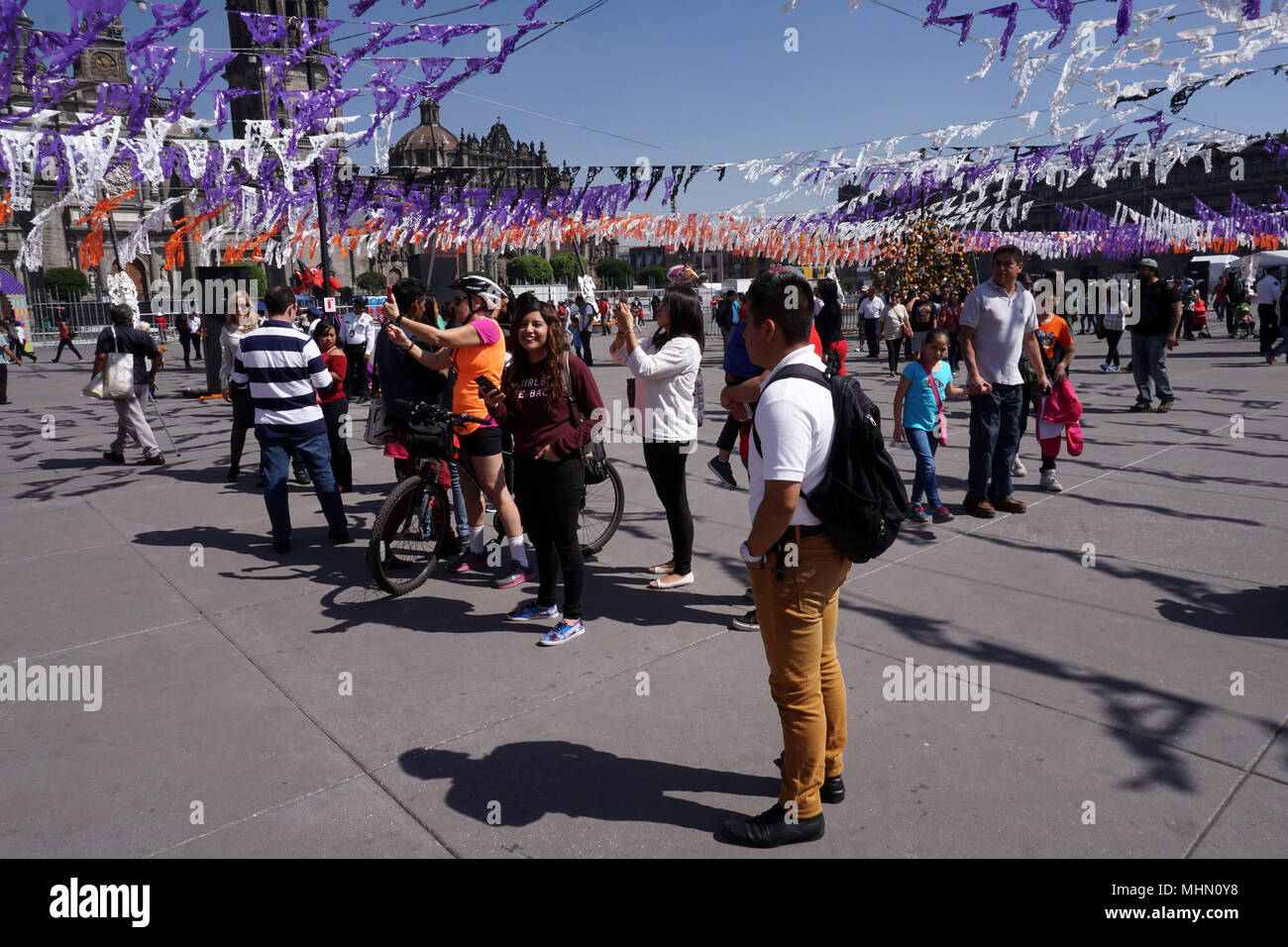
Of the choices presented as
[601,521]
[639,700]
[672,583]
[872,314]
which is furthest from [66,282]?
[639,700]

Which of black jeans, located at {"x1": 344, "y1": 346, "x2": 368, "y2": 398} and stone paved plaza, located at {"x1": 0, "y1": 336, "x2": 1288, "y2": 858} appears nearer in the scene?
stone paved plaza, located at {"x1": 0, "y1": 336, "x2": 1288, "y2": 858}

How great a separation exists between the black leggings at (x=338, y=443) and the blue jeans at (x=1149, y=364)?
379 inches

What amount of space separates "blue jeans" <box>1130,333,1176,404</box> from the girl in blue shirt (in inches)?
235

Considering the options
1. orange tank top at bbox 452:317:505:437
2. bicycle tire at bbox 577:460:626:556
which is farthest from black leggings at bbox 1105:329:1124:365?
orange tank top at bbox 452:317:505:437

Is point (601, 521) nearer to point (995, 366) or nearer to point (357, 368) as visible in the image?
point (995, 366)

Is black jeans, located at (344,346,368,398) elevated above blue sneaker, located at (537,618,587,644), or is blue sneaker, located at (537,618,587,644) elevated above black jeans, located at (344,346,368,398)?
black jeans, located at (344,346,368,398)

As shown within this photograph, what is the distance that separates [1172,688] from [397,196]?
18.5m

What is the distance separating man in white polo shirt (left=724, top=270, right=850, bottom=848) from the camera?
8.04 feet

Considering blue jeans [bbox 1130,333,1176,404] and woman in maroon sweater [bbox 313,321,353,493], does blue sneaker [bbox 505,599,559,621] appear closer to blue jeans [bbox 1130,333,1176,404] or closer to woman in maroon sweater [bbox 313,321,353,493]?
woman in maroon sweater [bbox 313,321,353,493]

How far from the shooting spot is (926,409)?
20.5 ft

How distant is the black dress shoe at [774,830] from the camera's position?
2.70 m

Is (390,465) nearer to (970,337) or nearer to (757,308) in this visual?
(970,337)

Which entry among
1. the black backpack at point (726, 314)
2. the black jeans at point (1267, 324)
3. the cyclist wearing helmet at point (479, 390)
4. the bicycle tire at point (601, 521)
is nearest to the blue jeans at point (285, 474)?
the cyclist wearing helmet at point (479, 390)

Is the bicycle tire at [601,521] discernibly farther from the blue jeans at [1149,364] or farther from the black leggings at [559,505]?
the blue jeans at [1149,364]
